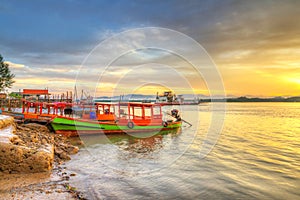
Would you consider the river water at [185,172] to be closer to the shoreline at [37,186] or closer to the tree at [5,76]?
the shoreline at [37,186]

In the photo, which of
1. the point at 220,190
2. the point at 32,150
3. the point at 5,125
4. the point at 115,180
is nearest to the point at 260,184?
the point at 220,190

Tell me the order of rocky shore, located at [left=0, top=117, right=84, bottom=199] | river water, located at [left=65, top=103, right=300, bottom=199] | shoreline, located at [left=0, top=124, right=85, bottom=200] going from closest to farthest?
shoreline, located at [left=0, top=124, right=85, bottom=200], rocky shore, located at [left=0, top=117, right=84, bottom=199], river water, located at [left=65, top=103, right=300, bottom=199]

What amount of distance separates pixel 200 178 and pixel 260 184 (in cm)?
253

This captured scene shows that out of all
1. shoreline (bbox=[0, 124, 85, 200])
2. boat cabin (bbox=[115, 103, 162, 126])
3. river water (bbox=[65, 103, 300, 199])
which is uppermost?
boat cabin (bbox=[115, 103, 162, 126])

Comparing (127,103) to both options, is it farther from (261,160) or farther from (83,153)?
(261,160)

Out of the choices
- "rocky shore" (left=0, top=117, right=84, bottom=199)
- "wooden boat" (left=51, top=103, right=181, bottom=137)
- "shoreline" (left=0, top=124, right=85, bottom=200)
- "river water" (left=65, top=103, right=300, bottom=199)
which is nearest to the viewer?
"shoreline" (left=0, top=124, right=85, bottom=200)

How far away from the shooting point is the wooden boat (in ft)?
66.3

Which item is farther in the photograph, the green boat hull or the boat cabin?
the boat cabin

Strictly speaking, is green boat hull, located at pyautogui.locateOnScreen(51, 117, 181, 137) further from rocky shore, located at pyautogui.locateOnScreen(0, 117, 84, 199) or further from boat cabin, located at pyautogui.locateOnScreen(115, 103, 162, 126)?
rocky shore, located at pyautogui.locateOnScreen(0, 117, 84, 199)

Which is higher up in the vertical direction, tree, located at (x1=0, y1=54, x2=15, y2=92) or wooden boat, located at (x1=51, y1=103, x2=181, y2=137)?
tree, located at (x1=0, y1=54, x2=15, y2=92)

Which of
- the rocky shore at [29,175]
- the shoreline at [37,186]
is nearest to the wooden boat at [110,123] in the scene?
the rocky shore at [29,175]

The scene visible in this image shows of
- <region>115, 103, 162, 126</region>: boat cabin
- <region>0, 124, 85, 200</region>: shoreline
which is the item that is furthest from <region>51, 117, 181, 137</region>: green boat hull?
<region>0, 124, 85, 200</region>: shoreline

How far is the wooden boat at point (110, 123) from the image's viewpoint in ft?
66.3

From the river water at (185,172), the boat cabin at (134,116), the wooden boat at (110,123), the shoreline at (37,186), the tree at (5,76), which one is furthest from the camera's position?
the tree at (5,76)
